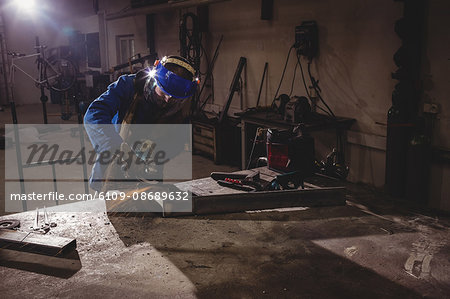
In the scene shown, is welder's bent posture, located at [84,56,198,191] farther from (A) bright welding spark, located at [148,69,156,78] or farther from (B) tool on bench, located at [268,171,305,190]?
(B) tool on bench, located at [268,171,305,190]

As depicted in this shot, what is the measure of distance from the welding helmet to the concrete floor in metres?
0.91

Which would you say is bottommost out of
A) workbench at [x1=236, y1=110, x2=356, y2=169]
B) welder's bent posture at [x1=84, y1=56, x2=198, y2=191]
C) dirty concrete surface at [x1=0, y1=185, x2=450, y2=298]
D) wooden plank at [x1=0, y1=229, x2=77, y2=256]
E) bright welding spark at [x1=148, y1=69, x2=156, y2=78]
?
dirty concrete surface at [x1=0, y1=185, x2=450, y2=298]

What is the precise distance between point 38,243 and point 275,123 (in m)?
3.44

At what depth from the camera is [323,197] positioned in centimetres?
280

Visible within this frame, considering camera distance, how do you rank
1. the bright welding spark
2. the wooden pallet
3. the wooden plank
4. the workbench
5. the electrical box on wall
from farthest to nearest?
the electrical box on wall → the workbench → the bright welding spark → the wooden pallet → the wooden plank

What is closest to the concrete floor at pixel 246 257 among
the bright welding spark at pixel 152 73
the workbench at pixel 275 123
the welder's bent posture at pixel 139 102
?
the welder's bent posture at pixel 139 102

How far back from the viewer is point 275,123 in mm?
5098

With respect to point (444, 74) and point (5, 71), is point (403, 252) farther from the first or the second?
point (5, 71)

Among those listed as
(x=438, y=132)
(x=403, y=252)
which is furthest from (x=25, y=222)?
(x=438, y=132)

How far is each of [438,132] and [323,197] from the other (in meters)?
2.05

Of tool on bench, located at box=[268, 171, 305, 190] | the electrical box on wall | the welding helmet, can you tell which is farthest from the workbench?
the welding helmet

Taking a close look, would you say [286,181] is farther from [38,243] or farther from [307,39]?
[307,39]

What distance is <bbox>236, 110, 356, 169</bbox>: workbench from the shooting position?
4.81 metres

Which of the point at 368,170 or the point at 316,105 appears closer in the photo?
the point at 368,170
